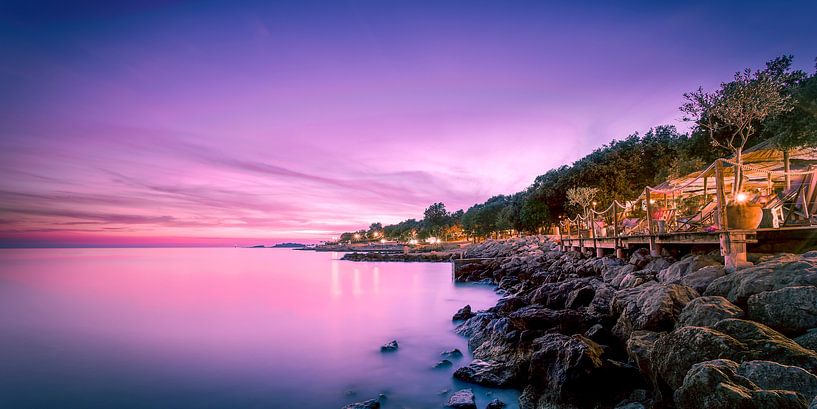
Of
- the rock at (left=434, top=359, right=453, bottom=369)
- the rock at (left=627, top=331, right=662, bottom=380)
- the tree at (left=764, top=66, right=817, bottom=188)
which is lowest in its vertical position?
the rock at (left=434, top=359, right=453, bottom=369)

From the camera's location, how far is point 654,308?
23.3 ft

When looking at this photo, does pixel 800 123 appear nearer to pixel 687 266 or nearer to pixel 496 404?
pixel 687 266

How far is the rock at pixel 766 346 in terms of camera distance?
4426 mm

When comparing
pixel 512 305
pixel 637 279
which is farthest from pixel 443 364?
pixel 637 279

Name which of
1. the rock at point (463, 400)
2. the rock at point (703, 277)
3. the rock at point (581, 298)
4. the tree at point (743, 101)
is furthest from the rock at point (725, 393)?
the tree at point (743, 101)

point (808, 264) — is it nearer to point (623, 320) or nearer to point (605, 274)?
point (623, 320)

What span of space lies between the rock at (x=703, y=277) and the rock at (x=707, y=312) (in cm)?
203

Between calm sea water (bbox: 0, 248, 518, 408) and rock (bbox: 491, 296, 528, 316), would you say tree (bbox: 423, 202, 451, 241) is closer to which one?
calm sea water (bbox: 0, 248, 518, 408)

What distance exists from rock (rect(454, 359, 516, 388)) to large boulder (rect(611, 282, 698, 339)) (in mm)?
2341

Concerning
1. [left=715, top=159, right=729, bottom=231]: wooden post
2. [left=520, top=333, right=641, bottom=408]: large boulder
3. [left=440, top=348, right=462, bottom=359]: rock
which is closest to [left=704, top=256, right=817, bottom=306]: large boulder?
[left=520, top=333, right=641, bottom=408]: large boulder

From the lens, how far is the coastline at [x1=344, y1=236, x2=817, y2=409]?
13.7 feet

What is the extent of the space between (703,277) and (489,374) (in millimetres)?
4908

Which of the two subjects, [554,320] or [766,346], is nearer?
[766,346]

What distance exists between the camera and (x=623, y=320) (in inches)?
318
